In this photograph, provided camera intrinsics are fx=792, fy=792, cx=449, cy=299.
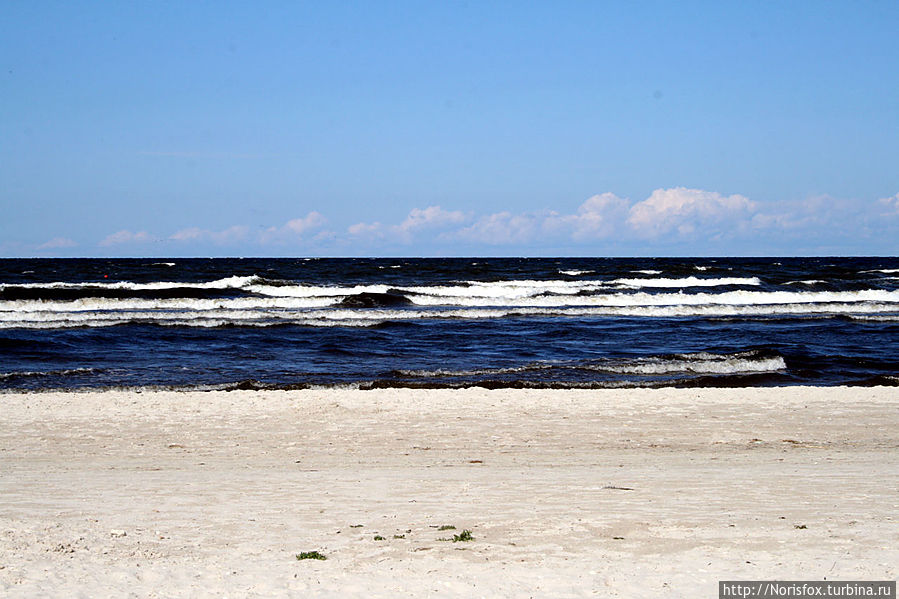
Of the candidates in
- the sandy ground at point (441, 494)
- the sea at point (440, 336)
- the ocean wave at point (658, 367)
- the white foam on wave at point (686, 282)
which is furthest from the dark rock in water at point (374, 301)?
the sandy ground at point (441, 494)

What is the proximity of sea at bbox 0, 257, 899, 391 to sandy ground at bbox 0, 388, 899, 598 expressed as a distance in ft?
10.3

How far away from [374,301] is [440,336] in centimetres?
1277

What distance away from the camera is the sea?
50.4 feet

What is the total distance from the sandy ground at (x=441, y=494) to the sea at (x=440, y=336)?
3.14m

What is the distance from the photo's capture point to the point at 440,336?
22.2 metres

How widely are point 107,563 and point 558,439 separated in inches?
228

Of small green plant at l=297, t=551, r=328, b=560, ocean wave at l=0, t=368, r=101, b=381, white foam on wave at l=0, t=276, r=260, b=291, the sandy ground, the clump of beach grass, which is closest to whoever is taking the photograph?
the sandy ground

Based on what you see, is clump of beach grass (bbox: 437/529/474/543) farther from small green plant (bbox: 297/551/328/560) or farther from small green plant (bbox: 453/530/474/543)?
small green plant (bbox: 297/551/328/560)

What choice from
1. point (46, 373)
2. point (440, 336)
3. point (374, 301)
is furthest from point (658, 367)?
point (374, 301)

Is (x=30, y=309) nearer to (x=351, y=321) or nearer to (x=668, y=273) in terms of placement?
(x=351, y=321)

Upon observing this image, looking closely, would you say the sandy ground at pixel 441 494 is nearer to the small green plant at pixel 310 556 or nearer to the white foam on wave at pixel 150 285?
the small green plant at pixel 310 556

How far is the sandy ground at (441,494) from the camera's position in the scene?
470cm

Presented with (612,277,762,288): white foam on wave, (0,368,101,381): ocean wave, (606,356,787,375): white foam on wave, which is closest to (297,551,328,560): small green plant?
(606,356,787,375): white foam on wave

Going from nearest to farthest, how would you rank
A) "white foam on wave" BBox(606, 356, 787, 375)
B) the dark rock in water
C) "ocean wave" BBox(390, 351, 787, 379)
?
"ocean wave" BBox(390, 351, 787, 379)
"white foam on wave" BBox(606, 356, 787, 375)
the dark rock in water
